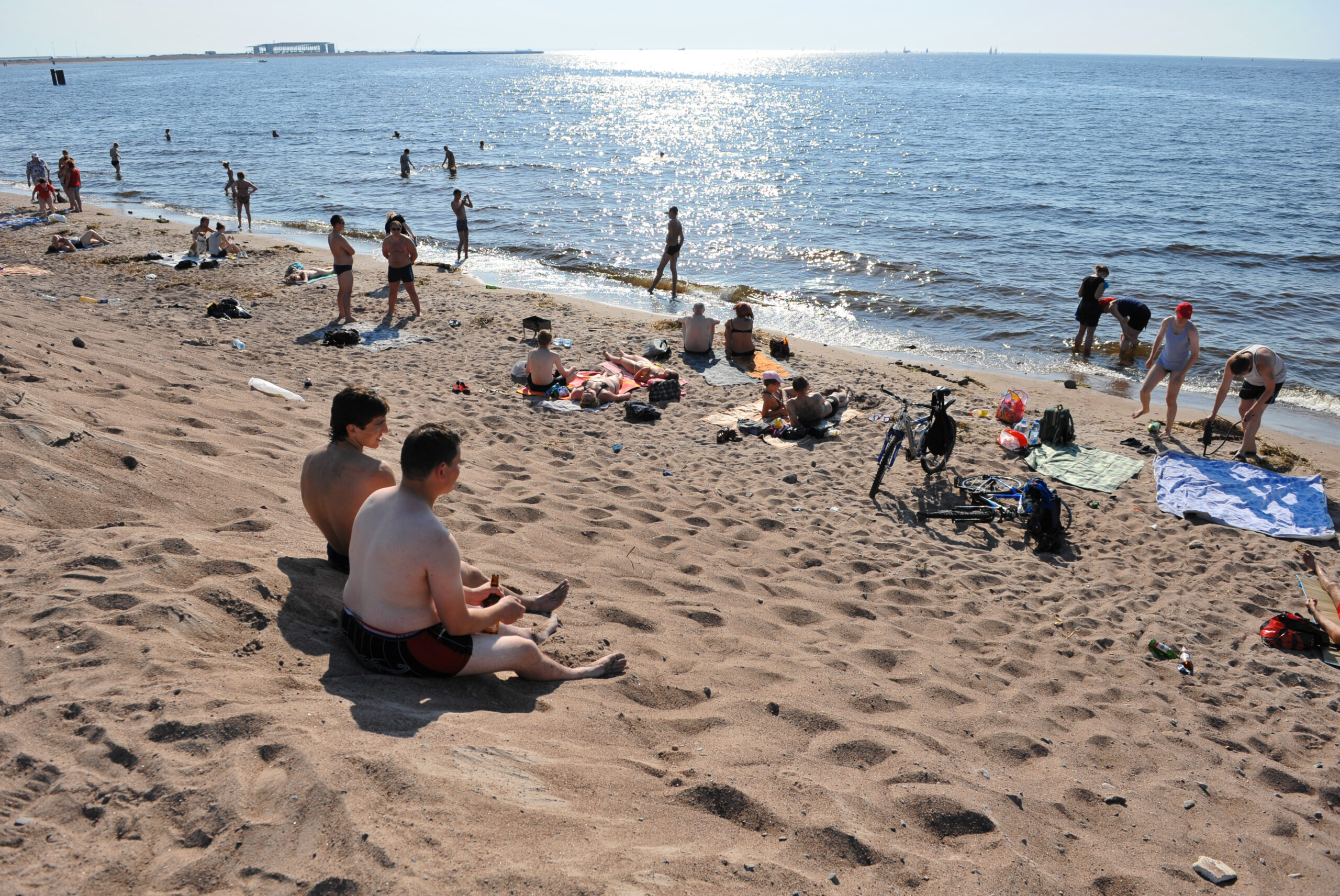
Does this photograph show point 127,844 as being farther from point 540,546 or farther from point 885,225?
point 885,225

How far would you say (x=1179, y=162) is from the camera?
122 ft

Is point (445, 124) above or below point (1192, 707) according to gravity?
above

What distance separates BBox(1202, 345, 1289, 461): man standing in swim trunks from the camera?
853 cm

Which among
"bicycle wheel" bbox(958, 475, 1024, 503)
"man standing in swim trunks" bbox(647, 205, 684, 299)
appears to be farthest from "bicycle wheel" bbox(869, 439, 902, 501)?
"man standing in swim trunks" bbox(647, 205, 684, 299)

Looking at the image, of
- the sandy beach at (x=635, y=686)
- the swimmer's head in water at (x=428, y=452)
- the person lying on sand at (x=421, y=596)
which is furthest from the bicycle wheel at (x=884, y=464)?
the swimmer's head in water at (x=428, y=452)

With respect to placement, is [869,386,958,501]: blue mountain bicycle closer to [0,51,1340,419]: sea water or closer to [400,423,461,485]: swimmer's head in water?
[400,423,461,485]: swimmer's head in water

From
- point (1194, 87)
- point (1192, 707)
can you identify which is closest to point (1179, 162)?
point (1192, 707)

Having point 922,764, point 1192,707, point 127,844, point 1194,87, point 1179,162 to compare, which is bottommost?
point 1192,707

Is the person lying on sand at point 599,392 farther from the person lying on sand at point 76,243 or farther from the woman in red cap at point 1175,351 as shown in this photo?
the person lying on sand at point 76,243

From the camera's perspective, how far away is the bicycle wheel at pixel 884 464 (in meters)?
7.61

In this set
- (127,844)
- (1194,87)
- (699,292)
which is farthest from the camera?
(1194,87)

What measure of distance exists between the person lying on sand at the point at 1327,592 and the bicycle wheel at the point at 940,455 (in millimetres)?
3004

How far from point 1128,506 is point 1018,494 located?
128 cm

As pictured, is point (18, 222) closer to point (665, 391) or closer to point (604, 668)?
point (665, 391)
